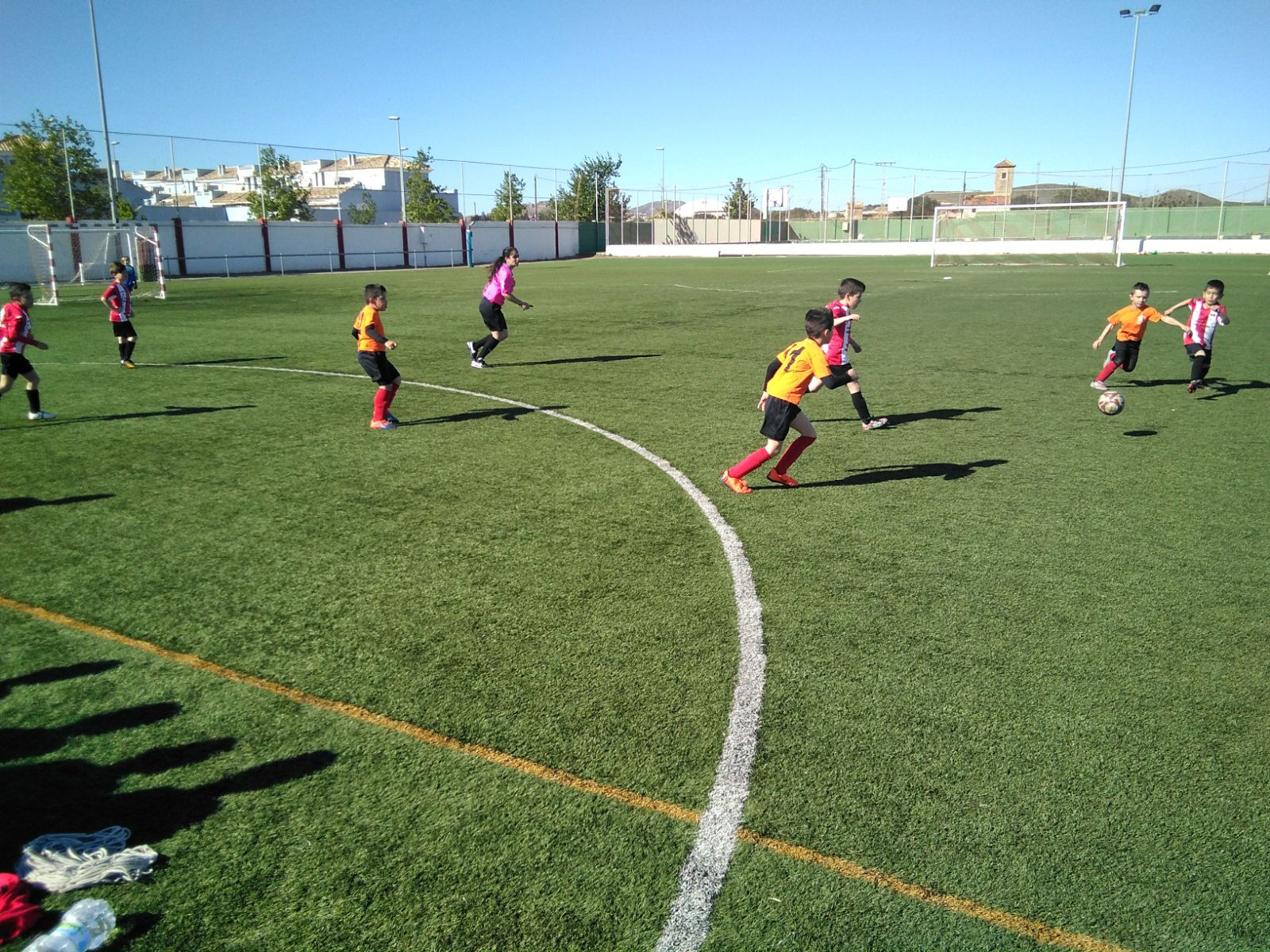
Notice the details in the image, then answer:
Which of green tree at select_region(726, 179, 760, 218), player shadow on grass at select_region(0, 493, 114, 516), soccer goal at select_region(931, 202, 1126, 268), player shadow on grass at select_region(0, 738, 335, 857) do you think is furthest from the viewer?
green tree at select_region(726, 179, 760, 218)

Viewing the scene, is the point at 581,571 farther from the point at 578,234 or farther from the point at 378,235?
the point at 578,234

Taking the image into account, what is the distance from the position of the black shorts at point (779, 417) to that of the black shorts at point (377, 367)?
4715mm

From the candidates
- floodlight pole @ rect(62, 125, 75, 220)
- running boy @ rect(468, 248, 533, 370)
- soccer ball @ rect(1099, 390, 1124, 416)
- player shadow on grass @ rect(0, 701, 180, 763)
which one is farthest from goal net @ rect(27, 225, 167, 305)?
player shadow on grass @ rect(0, 701, 180, 763)

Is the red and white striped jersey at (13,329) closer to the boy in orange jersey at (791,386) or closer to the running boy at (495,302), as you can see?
the running boy at (495,302)

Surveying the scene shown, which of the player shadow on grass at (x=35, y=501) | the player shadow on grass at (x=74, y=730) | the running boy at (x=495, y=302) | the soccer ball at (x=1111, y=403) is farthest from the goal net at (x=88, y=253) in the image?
the player shadow on grass at (x=74, y=730)

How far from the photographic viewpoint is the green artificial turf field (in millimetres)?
A: 3082

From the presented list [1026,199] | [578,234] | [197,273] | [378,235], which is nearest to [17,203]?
[197,273]

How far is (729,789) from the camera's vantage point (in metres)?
3.64

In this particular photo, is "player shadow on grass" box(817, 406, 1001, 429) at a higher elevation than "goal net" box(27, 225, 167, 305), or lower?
lower

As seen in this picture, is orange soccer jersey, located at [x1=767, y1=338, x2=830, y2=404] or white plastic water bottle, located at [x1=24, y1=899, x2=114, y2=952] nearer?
white plastic water bottle, located at [x1=24, y1=899, x2=114, y2=952]

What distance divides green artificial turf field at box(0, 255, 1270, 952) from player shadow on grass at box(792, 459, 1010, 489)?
0.09 metres

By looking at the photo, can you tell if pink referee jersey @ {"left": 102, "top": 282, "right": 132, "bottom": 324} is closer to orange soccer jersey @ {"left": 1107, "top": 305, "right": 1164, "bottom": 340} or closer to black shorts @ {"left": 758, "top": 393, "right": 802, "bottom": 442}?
black shorts @ {"left": 758, "top": 393, "right": 802, "bottom": 442}

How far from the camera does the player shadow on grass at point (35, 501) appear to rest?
7395 millimetres

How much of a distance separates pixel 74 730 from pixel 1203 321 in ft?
43.9
